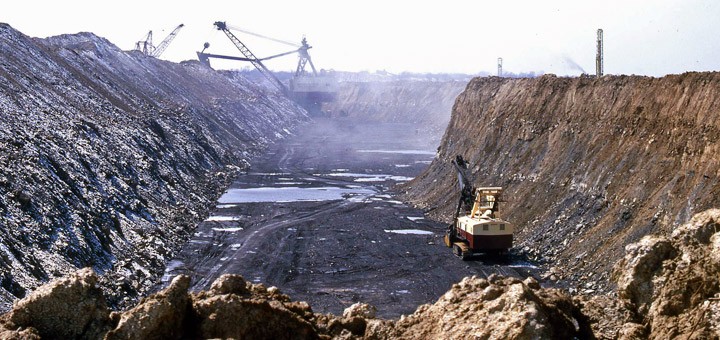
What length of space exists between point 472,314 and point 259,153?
7542 cm

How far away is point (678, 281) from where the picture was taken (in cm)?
1134

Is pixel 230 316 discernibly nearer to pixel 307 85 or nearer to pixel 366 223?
pixel 366 223

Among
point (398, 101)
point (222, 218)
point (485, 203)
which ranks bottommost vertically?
point (398, 101)

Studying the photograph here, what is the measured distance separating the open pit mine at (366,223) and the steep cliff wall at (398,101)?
71.2 meters

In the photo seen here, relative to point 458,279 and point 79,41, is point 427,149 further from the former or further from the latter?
point 458,279

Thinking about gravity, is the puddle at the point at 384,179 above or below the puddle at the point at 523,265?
below

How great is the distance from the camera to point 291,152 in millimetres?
87938

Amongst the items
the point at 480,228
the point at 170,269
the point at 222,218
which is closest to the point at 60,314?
the point at 170,269

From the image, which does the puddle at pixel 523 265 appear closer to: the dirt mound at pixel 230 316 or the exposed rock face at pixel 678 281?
the dirt mound at pixel 230 316

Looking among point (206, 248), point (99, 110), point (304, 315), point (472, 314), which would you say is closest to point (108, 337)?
point (304, 315)

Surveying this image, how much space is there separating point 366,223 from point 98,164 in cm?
1362

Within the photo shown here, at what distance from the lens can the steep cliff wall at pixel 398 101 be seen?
14238 cm

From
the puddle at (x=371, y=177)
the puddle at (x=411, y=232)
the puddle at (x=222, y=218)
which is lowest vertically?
the puddle at (x=371, y=177)

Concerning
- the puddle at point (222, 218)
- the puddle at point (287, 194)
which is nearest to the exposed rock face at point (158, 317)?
the puddle at point (222, 218)
